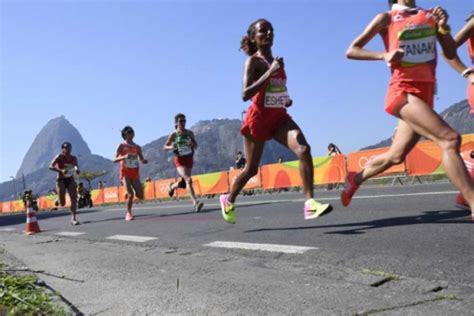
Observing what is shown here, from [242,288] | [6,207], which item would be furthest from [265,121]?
[6,207]

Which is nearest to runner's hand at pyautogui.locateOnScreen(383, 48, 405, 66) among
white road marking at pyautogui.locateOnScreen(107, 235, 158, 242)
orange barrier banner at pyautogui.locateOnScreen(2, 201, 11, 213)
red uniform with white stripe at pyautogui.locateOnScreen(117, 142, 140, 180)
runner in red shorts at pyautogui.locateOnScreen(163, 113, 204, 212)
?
white road marking at pyautogui.locateOnScreen(107, 235, 158, 242)

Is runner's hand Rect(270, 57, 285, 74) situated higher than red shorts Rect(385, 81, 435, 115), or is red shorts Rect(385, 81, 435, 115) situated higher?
runner's hand Rect(270, 57, 285, 74)

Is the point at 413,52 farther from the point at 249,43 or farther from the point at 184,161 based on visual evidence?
the point at 184,161

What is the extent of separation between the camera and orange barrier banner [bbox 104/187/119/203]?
36131 mm

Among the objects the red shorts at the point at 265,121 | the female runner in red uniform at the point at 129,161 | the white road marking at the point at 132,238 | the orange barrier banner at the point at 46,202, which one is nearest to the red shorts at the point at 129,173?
the female runner in red uniform at the point at 129,161

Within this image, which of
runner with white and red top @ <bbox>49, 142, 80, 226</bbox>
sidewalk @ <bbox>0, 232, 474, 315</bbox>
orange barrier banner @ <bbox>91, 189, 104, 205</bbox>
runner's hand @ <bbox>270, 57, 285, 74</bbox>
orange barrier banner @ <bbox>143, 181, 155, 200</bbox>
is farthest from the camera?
orange barrier banner @ <bbox>91, 189, 104, 205</bbox>

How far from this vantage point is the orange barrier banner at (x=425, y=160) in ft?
48.1

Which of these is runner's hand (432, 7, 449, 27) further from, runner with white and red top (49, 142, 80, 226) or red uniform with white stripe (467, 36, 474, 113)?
runner with white and red top (49, 142, 80, 226)

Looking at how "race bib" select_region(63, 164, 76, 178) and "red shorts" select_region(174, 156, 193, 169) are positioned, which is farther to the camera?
"race bib" select_region(63, 164, 76, 178)

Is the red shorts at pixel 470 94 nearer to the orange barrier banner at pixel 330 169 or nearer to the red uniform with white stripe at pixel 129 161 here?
the red uniform with white stripe at pixel 129 161

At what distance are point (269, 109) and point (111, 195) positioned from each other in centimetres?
3275

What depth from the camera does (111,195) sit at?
121 feet

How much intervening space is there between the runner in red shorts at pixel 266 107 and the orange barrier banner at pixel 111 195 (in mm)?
31391

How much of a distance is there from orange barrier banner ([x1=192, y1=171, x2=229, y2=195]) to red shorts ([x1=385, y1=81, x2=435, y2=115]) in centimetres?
1985
